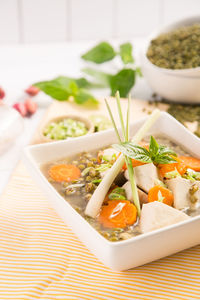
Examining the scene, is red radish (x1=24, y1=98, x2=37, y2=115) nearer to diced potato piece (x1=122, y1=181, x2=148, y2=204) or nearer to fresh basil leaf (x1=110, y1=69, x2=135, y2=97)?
fresh basil leaf (x1=110, y1=69, x2=135, y2=97)

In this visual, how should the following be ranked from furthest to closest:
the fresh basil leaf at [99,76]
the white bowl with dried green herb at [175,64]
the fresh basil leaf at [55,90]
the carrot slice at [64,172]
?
the fresh basil leaf at [99,76] < the fresh basil leaf at [55,90] < the white bowl with dried green herb at [175,64] < the carrot slice at [64,172]

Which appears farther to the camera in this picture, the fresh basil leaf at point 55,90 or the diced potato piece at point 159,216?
the fresh basil leaf at point 55,90

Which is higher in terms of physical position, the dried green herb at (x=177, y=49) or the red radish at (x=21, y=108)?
the dried green herb at (x=177, y=49)

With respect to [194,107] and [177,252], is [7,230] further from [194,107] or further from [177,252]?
[194,107]

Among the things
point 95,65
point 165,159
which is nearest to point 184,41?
point 95,65

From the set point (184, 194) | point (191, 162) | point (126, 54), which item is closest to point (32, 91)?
point (126, 54)

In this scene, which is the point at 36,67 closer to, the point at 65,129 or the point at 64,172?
the point at 65,129

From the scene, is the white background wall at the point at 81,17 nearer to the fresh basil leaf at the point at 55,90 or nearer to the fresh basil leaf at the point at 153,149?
the fresh basil leaf at the point at 55,90

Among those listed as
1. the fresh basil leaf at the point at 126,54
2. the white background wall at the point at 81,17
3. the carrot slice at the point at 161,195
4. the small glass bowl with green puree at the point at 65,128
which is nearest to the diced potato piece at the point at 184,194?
the carrot slice at the point at 161,195
